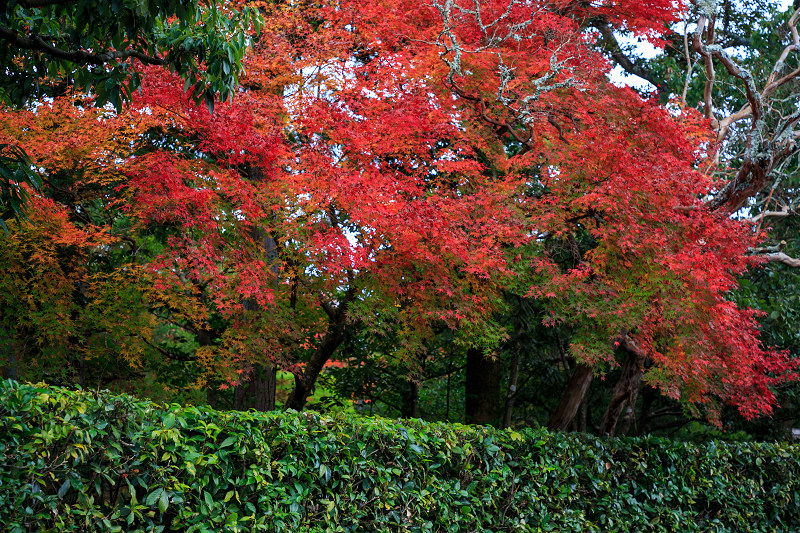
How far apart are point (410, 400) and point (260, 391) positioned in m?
4.82

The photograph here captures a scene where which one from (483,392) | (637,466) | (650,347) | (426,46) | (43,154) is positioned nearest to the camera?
(637,466)

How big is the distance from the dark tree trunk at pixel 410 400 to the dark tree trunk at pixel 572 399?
3592mm

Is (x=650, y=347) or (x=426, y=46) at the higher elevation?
(x=426, y=46)

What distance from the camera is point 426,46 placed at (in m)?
10.5

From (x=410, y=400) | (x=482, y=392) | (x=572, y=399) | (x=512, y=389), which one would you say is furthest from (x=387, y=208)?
(x=410, y=400)

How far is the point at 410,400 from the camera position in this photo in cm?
1481

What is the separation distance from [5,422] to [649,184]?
756 cm

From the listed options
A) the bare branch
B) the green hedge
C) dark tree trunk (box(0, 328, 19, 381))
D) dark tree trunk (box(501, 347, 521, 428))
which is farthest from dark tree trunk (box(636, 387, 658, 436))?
the bare branch

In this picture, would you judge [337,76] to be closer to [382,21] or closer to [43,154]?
[382,21]

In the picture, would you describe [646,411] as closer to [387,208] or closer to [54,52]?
[387,208]

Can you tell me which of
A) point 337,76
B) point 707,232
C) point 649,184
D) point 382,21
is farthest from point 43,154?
point 707,232

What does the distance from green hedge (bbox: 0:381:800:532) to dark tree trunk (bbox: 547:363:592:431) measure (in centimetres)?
294

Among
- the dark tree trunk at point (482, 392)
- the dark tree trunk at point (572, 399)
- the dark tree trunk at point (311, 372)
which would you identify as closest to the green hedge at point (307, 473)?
the dark tree trunk at point (572, 399)

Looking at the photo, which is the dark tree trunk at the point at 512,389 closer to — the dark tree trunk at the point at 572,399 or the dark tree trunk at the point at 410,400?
the dark tree trunk at the point at 410,400
